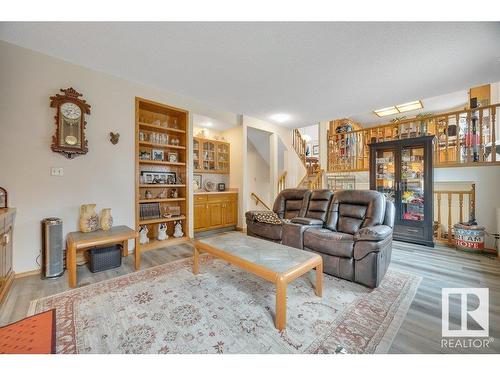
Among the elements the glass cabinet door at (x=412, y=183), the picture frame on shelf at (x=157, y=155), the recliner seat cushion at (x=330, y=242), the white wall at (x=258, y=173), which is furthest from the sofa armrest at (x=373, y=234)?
the white wall at (x=258, y=173)

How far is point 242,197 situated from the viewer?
505 cm

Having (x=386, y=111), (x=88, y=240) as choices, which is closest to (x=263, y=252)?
(x=88, y=240)

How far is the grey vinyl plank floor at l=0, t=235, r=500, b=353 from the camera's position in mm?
1486

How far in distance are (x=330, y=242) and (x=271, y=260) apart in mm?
950

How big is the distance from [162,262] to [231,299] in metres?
1.40

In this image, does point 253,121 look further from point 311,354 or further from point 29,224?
point 311,354

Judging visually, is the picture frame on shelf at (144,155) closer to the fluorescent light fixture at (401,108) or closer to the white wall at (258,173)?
the white wall at (258,173)

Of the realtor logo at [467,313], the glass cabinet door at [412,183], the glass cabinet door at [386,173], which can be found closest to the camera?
the realtor logo at [467,313]

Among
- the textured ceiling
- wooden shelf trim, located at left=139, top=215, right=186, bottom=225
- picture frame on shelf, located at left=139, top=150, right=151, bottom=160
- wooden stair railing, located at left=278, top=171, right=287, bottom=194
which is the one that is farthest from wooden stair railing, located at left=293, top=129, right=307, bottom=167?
picture frame on shelf, located at left=139, top=150, right=151, bottom=160

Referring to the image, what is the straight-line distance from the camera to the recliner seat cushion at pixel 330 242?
93.3 inches

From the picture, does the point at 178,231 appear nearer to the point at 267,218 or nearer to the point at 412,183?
the point at 267,218

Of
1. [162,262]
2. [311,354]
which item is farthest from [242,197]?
[311,354]

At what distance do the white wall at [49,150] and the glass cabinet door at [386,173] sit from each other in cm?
458

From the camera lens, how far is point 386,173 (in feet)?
14.2
